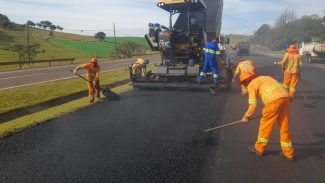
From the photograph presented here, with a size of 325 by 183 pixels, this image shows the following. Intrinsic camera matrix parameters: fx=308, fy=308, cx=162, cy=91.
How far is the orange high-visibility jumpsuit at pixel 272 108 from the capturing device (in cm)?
428

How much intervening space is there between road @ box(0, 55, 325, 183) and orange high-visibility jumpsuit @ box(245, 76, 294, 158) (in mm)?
231

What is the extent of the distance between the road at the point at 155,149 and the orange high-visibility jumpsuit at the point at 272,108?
23 cm

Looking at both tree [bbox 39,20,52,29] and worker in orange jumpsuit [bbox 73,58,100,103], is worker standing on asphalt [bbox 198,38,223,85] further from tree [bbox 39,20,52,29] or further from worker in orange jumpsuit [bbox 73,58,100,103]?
tree [bbox 39,20,52,29]

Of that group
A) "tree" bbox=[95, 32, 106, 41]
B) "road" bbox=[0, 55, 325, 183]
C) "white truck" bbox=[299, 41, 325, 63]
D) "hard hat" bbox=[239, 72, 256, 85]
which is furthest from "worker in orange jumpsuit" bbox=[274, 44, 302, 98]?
"tree" bbox=[95, 32, 106, 41]

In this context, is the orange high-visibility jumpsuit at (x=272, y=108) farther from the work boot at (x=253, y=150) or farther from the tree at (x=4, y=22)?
the tree at (x=4, y=22)

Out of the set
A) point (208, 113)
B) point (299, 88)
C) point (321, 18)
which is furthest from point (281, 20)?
point (208, 113)

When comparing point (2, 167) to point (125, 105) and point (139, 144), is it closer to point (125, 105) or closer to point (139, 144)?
point (139, 144)

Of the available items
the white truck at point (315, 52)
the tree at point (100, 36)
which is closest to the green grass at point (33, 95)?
the white truck at point (315, 52)

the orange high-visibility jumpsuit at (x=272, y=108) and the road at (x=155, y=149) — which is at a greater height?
the orange high-visibility jumpsuit at (x=272, y=108)

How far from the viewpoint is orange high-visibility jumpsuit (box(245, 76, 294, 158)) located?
4.28 m

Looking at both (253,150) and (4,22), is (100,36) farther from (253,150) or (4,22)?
(253,150)

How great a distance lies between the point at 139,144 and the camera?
4957 mm

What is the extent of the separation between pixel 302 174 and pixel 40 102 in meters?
6.80

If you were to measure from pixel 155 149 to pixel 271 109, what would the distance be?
Result: 1.80 m
